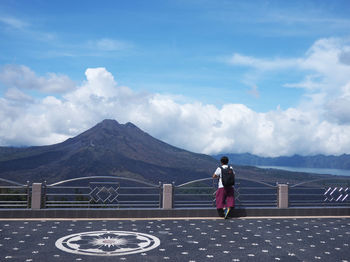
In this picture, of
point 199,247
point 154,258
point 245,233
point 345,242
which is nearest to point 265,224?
point 245,233

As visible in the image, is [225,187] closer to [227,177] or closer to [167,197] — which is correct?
[227,177]

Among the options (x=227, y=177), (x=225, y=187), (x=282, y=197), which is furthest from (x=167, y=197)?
(x=282, y=197)

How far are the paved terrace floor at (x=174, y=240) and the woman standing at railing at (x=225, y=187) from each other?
0.48 m

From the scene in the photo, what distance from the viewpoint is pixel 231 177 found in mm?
11648

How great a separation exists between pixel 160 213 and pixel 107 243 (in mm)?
3839

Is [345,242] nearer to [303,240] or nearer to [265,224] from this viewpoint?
[303,240]

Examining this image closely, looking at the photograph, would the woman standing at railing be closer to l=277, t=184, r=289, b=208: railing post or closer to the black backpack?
the black backpack

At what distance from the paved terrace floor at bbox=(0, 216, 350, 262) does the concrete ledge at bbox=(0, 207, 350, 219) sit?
40 centimetres

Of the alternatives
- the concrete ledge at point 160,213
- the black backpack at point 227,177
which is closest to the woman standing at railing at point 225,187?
the black backpack at point 227,177

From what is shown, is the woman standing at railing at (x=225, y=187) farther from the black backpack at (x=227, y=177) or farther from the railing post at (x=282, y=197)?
the railing post at (x=282, y=197)

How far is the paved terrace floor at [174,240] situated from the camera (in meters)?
7.32

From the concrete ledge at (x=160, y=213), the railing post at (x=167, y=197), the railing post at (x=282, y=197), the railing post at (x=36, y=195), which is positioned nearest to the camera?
the concrete ledge at (x=160, y=213)

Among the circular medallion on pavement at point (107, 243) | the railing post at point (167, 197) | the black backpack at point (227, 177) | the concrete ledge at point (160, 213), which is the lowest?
the circular medallion on pavement at point (107, 243)

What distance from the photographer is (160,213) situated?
1191 cm
